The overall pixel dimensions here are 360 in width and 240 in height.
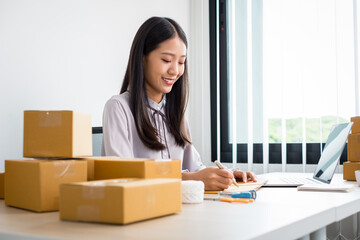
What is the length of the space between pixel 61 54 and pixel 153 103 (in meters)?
0.78

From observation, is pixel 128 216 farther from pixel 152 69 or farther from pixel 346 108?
pixel 346 108

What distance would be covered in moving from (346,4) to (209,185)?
1925 mm

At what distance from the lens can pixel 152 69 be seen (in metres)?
1.78

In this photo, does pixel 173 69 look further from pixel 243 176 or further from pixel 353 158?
pixel 353 158

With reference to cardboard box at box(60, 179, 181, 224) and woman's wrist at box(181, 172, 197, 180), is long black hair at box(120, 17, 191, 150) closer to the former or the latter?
woman's wrist at box(181, 172, 197, 180)

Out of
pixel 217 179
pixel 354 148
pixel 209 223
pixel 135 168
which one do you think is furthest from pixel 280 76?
pixel 209 223

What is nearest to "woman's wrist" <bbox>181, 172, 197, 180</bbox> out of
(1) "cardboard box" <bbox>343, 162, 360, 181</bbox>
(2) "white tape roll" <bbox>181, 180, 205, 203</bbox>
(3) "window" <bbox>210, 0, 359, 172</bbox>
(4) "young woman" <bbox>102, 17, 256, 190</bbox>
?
(4) "young woman" <bbox>102, 17, 256, 190</bbox>

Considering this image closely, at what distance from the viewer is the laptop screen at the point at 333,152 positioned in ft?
5.28

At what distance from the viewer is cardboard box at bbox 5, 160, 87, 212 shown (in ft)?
3.08

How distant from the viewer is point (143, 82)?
1.79m

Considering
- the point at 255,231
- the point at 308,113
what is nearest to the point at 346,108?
the point at 308,113

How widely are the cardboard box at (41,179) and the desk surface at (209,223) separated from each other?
0.08 feet

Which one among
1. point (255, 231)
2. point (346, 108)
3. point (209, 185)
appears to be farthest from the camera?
point (346, 108)

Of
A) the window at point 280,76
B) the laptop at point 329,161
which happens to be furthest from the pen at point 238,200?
the window at point 280,76
